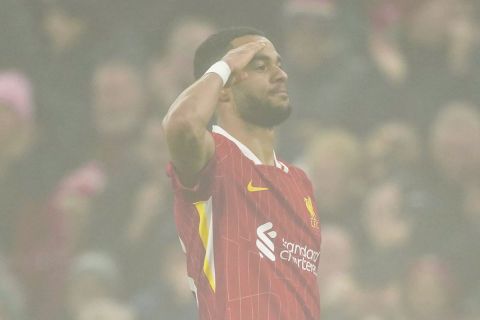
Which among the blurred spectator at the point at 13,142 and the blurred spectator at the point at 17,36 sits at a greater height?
the blurred spectator at the point at 17,36

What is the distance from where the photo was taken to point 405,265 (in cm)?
404

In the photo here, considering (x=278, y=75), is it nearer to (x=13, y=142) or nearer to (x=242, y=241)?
(x=242, y=241)

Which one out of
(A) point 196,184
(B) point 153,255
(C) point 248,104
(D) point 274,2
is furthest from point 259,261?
(D) point 274,2

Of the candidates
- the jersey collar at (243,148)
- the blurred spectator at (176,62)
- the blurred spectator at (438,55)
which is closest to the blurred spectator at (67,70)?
the blurred spectator at (176,62)

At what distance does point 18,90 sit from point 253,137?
7.15ft

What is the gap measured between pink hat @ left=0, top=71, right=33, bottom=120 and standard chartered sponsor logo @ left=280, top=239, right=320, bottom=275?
2.25 m

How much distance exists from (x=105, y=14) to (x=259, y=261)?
8.17 feet

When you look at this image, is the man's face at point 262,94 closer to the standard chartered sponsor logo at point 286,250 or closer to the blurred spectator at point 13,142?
the standard chartered sponsor logo at point 286,250

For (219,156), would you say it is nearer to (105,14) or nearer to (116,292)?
(116,292)

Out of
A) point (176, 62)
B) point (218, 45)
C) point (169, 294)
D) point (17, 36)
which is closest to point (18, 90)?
point (17, 36)

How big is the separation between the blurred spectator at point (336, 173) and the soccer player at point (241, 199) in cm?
195

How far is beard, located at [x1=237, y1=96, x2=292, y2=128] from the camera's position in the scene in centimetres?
206

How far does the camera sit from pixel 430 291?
4.03 metres

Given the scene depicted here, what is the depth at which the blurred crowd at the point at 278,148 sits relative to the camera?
3990 millimetres
